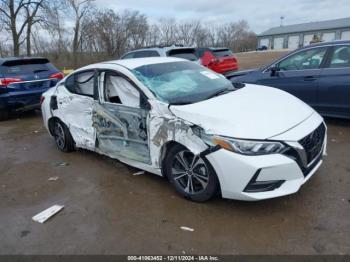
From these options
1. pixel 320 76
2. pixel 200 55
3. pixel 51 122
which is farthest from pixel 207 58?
pixel 51 122

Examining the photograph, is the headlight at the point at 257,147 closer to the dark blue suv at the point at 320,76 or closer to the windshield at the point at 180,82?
the windshield at the point at 180,82

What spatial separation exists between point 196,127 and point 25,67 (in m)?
6.73

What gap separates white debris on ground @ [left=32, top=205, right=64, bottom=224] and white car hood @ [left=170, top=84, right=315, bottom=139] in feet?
5.85

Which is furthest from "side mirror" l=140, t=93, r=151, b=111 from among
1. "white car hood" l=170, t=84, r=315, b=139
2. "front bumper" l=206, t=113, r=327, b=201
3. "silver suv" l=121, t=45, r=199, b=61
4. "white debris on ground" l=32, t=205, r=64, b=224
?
"silver suv" l=121, t=45, r=199, b=61

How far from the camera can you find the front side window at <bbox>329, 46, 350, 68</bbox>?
5582 mm

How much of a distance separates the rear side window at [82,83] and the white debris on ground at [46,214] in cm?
175

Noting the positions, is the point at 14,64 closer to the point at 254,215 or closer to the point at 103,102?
the point at 103,102

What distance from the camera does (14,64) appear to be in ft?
26.3

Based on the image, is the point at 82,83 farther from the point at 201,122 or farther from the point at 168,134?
the point at 201,122

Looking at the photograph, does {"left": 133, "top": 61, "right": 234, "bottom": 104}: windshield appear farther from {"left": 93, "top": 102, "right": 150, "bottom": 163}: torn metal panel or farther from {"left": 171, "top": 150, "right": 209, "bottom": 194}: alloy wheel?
{"left": 171, "top": 150, "right": 209, "bottom": 194}: alloy wheel

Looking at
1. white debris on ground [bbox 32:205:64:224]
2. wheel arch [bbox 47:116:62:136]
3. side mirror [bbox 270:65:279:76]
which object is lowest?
white debris on ground [bbox 32:205:64:224]

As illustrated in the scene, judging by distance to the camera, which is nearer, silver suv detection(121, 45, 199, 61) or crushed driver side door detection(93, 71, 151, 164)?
crushed driver side door detection(93, 71, 151, 164)

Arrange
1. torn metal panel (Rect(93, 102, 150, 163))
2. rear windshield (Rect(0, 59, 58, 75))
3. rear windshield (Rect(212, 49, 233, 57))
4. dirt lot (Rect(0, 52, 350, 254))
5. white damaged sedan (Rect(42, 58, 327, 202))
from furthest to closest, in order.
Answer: rear windshield (Rect(212, 49, 233, 57))
rear windshield (Rect(0, 59, 58, 75))
torn metal panel (Rect(93, 102, 150, 163))
white damaged sedan (Rect(42, 58, 327, 202))
dirt lot (Rect(0, 52, 350, 254))

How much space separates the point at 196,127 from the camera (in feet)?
10.5
